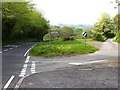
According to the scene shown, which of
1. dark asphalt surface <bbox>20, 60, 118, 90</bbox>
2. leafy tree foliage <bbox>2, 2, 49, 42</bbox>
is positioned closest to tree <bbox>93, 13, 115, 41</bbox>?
leafy tree foliage <bbox>2, 2, 49, 42</bbox>

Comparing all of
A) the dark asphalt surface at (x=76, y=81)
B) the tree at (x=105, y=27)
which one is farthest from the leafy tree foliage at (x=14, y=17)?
the dark asphalt surface at (x=76, y=81)

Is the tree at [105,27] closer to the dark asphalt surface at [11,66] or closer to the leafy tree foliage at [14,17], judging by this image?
the leafy tree foliage at [14,17]

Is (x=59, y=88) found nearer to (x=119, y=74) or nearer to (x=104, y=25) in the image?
(x=119, y=74)

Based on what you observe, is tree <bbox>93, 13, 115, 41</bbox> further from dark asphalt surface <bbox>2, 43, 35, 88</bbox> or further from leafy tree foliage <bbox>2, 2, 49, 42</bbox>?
dark asphalt surface <bbox>2, 43, 35, 88</bbox>

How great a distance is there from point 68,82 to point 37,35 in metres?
81.0

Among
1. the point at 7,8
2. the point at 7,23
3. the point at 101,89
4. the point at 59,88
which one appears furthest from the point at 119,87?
the point at 7,23

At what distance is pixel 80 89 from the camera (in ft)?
34.4

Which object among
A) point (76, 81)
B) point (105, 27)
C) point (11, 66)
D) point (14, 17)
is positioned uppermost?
point (14, 17)

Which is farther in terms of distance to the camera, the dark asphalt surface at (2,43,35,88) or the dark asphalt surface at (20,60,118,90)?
the dark asphalt surface at (2,43,35,88)

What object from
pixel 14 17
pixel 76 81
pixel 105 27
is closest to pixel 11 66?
pixel 76 81

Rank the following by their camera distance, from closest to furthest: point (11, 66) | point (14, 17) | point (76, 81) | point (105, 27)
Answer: point (76, 81)
point (11, 66)
point (14, 17)
point (105, 27)

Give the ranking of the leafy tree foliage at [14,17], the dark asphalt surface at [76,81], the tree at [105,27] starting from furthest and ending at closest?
the tree at [105,27] < the leafy tree foliage at [14,17] < the dark asphalt surface at [76,81]

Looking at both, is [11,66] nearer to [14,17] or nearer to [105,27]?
[14,17]

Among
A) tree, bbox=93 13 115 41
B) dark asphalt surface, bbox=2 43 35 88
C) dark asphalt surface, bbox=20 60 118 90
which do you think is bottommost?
dark asphalt surface, bbox=2 43 35 88
